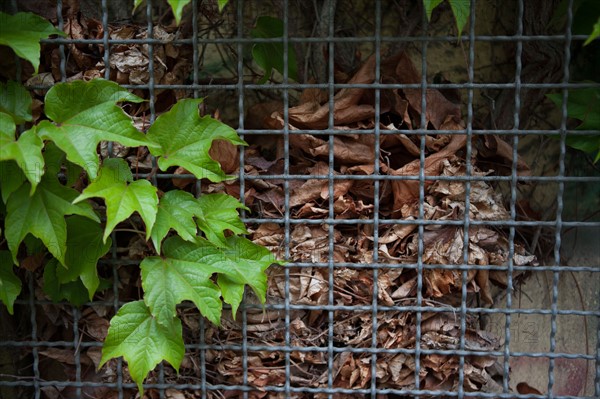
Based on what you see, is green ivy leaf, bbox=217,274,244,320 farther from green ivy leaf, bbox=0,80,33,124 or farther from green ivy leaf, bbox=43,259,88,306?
green ivy leaf, bbox=0,80,33,124

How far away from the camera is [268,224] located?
1.75m

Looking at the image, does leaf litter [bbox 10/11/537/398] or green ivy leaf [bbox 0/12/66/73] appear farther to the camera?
leaf litter [bbox 10/11/537/398]

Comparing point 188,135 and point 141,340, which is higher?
point 188,135

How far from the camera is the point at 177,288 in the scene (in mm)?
1544

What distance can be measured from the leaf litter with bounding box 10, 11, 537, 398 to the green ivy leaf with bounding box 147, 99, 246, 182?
14 cm

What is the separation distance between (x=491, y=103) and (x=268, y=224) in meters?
0.76

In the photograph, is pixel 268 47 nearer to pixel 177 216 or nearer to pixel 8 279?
pixel 177 216

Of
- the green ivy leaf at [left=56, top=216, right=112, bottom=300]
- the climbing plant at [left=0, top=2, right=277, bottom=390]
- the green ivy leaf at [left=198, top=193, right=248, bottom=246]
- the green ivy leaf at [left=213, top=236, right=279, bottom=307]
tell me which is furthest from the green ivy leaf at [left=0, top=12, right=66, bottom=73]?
the green ivy leaf at [left=213, top=236, right=279, bottom=307]

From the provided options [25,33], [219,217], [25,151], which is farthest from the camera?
[219,217]

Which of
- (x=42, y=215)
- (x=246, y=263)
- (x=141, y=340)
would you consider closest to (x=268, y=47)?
(x=246, y=263)

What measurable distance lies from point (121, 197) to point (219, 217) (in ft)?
0.87

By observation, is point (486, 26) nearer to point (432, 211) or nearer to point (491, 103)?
point (491, 103)

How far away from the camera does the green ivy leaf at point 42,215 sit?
151cm

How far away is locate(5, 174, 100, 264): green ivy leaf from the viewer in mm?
1513
